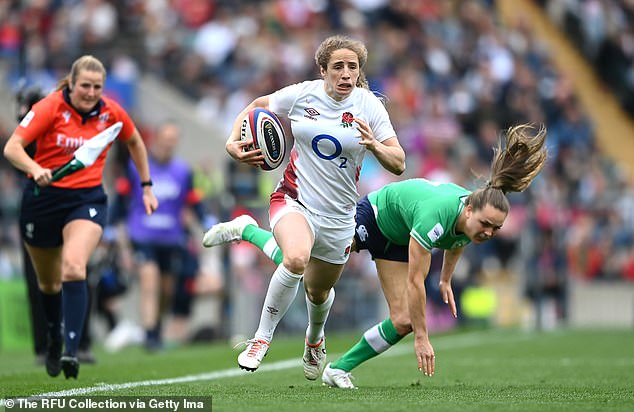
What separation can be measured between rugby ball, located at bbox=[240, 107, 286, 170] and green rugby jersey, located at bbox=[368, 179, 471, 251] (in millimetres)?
781

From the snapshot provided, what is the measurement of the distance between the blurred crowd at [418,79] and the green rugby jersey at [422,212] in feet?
28.9

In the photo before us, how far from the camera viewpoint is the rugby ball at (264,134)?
758 cm

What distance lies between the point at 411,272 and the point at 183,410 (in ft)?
5.81

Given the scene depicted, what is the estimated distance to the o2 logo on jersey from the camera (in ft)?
24.8

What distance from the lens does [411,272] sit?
287 inches

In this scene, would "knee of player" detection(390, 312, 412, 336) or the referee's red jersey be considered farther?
the referee's red jersey

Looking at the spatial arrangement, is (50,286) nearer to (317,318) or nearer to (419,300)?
(317,318)

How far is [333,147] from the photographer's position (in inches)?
299

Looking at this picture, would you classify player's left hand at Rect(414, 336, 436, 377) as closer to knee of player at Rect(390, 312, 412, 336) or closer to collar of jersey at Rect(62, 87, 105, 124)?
knee of player at Rect(390, 312, 412, 336)

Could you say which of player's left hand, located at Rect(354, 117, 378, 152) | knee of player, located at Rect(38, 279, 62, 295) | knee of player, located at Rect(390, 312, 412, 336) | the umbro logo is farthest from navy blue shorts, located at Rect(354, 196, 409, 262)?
knee of player, located at Rect(38, 279, 62, 295)

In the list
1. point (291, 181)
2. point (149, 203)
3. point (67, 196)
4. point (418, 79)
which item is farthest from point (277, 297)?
point (418, 79)

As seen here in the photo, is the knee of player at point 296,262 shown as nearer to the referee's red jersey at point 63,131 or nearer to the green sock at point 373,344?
the green sock at point 373,344

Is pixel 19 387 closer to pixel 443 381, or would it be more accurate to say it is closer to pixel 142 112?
pixel 443 381

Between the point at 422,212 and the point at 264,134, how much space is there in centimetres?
107
